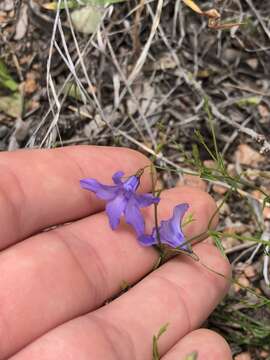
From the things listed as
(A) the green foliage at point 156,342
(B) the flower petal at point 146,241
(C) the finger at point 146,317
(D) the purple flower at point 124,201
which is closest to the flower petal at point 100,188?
(D) the purple flower at point 124,201

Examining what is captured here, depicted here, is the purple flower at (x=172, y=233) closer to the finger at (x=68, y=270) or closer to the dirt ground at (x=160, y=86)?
the finger at (x=68, y=270)

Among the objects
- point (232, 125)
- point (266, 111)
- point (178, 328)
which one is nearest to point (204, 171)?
point (178, 328)

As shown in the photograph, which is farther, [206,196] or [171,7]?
[171,7]

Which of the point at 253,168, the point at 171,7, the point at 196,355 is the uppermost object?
the point at 171,7

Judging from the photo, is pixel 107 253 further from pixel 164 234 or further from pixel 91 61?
pixel 91 61

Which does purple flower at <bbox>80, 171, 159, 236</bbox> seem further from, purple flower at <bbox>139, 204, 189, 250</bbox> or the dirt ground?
the dirt ground
